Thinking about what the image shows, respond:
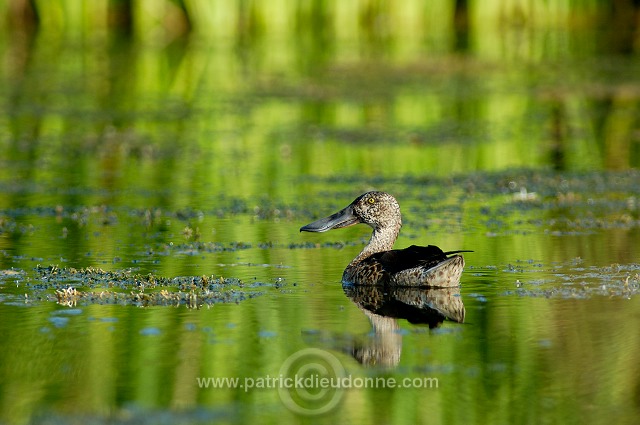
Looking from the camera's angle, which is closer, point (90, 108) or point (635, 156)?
point (635, 156)

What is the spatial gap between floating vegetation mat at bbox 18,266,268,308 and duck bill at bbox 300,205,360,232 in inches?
53.5

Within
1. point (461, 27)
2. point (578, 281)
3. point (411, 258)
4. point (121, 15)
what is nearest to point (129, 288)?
point (411, 258)

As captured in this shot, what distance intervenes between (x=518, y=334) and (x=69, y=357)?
2.75m

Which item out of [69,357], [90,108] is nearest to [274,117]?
[90,108]

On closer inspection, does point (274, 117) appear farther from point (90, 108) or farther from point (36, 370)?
point (36, 370)

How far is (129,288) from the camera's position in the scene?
30.6ft

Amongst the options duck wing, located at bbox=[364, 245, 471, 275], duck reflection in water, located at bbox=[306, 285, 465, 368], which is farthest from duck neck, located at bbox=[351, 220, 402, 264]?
duck reflection in water, located at bbox=[306, 285, 465, 368]

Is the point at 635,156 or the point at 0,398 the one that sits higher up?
the point at 635,156

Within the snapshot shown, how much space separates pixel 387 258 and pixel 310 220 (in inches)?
119

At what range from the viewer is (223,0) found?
97.3ft

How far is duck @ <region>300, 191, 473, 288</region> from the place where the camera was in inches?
359

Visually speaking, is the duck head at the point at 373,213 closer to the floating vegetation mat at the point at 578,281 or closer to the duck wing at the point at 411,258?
the duck wing at the point at 411,258

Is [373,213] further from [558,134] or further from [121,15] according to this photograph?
[121,15]

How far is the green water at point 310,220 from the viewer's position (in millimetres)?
6852
